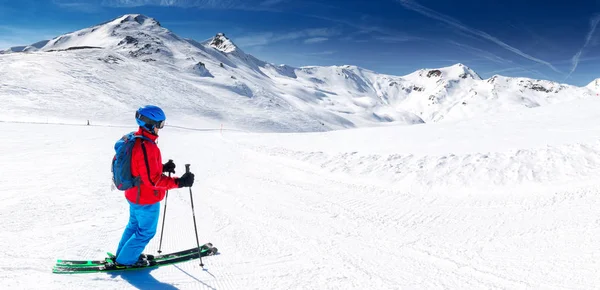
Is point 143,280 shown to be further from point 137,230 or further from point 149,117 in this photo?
point 149,117

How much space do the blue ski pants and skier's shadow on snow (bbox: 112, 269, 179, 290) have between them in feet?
0.53

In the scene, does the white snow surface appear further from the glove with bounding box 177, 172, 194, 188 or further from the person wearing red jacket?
the glove with bounding box 177, 172, 194, 188

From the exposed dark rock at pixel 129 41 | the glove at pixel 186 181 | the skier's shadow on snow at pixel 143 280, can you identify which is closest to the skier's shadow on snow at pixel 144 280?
Result: the skier's shadow on snow at pixel 143 280

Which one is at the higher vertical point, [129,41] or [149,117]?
[129,41]

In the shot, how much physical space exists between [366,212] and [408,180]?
270 centimetres

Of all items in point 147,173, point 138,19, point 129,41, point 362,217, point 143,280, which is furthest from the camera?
point 138,19

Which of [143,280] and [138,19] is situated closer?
[143,280]

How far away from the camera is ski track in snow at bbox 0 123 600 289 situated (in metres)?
4.48

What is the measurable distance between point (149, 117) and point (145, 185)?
0.85 m

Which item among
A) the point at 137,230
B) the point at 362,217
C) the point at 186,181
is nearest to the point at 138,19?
the point at 362,217

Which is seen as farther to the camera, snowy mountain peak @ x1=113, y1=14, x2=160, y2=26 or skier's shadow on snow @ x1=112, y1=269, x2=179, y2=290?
snowy mountain peak @ x1=113, y1=14, x2=160, y2=26

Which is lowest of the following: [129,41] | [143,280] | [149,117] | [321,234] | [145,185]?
[143,280]

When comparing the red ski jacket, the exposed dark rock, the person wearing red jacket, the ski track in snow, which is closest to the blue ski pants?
the person wearing red jacket

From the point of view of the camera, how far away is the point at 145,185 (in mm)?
4199
